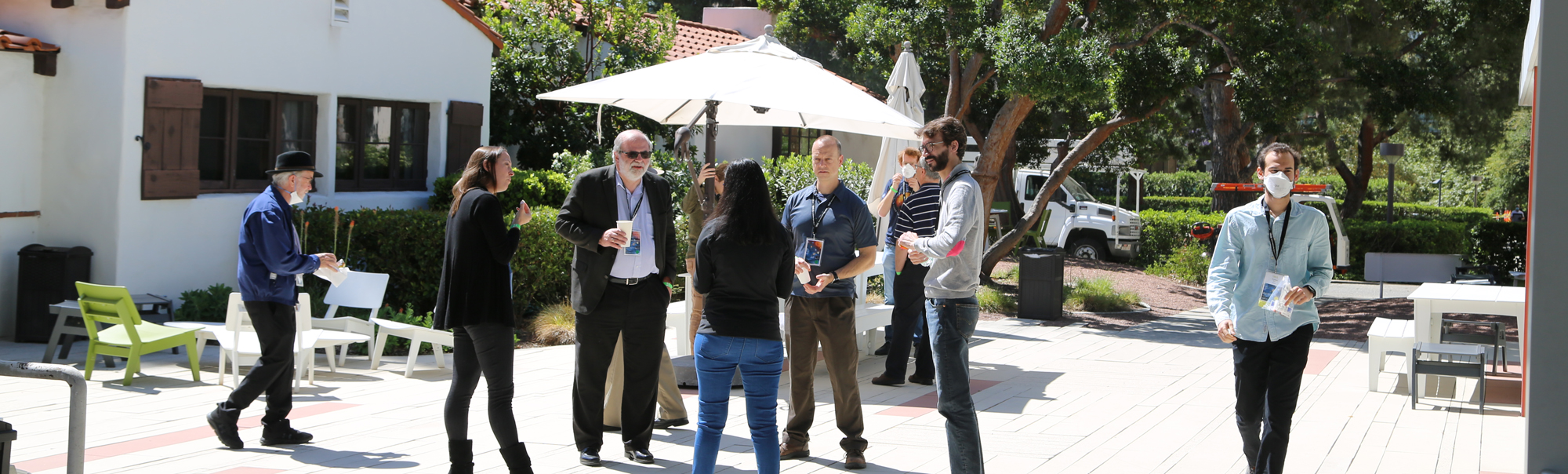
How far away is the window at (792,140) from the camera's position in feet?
67.9

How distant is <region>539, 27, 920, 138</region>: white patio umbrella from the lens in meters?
6.33

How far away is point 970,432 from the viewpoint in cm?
474

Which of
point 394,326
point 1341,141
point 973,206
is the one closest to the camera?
point 973,206

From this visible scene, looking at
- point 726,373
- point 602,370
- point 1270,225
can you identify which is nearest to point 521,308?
point 602,370

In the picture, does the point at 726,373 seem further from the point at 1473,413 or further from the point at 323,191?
the point at 323,191

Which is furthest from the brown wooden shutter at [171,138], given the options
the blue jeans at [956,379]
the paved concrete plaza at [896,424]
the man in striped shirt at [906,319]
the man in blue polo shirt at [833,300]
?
the blue jeans at [956,379]

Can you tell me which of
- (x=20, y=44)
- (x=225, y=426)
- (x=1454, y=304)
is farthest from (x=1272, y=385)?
(x=20, y=44)

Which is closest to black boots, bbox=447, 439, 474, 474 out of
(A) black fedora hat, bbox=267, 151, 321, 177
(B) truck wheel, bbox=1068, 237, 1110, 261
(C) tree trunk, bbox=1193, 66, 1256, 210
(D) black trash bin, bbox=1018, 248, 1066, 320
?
(A) black fedora hat, bbox=267, 151, 321, 177

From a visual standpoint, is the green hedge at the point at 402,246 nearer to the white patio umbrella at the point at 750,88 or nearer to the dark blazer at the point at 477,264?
the white patio umbrella at the point at 750,88

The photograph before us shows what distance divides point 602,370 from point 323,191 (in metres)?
7.13

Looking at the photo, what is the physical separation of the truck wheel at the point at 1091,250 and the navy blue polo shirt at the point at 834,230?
16.0 m

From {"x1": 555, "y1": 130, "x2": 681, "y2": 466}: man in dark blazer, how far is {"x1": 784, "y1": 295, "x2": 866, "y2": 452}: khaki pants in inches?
26.4

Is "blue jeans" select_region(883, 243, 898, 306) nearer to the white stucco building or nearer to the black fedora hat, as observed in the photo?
the black fedora hat

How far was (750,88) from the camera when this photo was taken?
646cm
